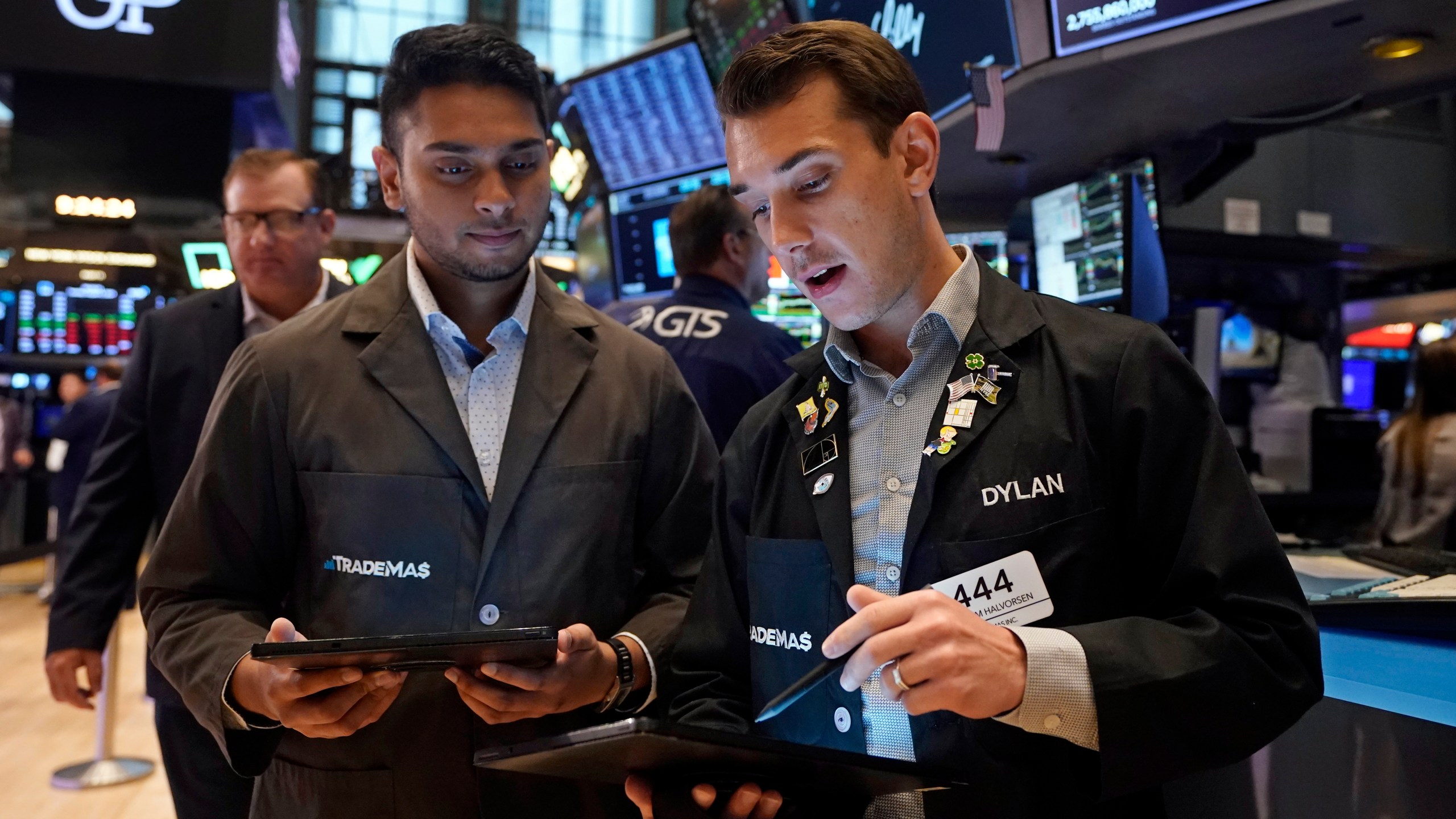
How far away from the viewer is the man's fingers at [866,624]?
102 cm

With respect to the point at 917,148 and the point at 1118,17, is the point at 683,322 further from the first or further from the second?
the point at 917,148

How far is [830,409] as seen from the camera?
1.41 m

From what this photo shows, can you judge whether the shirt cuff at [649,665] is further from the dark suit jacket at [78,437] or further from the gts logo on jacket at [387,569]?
the dark suit jacket at [78,437]

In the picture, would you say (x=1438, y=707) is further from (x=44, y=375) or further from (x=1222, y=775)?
(x=44, y=375)

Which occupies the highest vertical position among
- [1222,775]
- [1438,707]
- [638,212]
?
[638,212]

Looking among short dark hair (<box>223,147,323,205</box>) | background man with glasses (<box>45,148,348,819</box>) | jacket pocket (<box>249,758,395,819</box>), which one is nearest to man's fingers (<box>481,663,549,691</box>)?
jacket pocket (<box>249,758,395,819</box>)

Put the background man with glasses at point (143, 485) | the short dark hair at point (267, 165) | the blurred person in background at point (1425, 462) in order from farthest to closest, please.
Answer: the blurred person in background at point (1425, 462)
the short dark hair at point (267, 165)
the background man with glasses at point (143, 485)

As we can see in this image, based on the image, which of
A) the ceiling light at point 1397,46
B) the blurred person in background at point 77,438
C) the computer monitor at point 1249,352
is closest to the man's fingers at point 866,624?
the ceiling light at point 1397,46

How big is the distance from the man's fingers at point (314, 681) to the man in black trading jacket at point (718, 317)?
1626 millimetres

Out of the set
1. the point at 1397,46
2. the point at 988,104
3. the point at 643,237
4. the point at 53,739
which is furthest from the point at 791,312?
the point at 53,739

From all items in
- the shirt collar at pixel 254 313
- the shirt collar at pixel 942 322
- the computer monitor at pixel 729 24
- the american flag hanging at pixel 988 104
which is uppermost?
the computer monitor at pixel 729 24

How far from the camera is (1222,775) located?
6.54ft

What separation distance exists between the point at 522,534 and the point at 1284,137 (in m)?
6.61

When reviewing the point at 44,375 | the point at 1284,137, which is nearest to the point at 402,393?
the point at 1284,137
